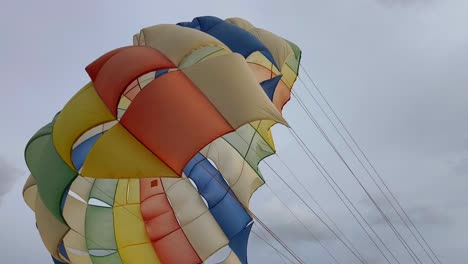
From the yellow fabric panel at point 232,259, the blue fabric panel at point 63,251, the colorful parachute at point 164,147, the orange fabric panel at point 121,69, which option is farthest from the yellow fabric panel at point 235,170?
the blue fabric panel at point 63,251

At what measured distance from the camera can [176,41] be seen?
1223 centimetres

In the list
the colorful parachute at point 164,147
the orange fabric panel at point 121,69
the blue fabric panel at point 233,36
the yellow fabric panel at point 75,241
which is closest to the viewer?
the colorful parachute at point 164,147

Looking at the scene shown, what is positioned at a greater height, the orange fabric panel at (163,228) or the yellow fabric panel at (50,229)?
the yellow fabric panel at (50,229)

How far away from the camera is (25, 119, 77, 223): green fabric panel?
474 inches

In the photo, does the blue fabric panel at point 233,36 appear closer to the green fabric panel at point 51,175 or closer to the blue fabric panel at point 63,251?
the green fabric panel at point 51,175

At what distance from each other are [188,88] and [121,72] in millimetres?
1300

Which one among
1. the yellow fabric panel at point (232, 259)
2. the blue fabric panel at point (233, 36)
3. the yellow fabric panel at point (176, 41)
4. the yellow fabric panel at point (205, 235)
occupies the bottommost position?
the yellow fabric panel at point (232, 259)

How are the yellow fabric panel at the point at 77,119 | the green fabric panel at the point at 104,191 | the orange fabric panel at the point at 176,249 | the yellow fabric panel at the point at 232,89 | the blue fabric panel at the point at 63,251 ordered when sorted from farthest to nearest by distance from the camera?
the blue fabric panel at the point at 63,251 < the green fabric panel at the point at 104,191 < the orange fabric panel at the point at 176,249 < the yellow fabric panel at the point at 77,119 < the yellow fabric panel at the point at 232,89

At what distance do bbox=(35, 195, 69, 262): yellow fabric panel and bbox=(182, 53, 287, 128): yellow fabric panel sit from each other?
430 centimetres

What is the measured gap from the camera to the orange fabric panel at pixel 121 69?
11469 mm

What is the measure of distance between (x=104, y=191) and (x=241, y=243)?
10.5ft

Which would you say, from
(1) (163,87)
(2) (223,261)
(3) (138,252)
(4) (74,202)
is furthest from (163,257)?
(1) (163,87)

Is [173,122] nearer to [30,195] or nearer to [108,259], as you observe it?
[108,259]

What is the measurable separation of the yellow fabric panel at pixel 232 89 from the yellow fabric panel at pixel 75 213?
439cm
